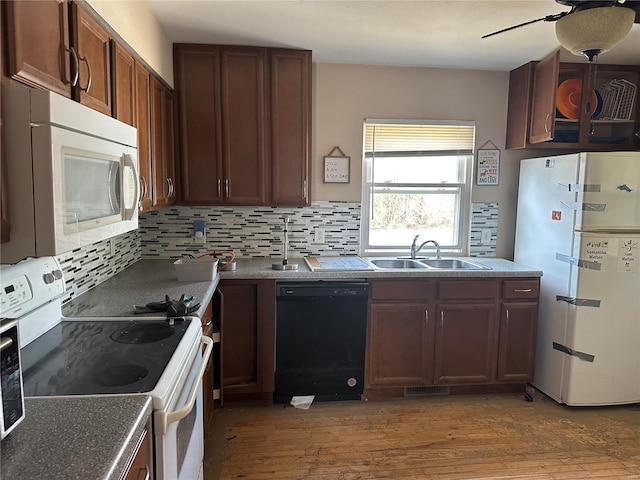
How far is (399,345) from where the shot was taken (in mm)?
2953

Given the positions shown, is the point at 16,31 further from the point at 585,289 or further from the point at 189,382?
the point at 585,289

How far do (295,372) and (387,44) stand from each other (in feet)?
7.15

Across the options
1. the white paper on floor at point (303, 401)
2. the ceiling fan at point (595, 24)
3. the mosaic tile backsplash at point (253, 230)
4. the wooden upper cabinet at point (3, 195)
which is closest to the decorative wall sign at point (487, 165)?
the mosaic tile backsplash at point (253, 230)

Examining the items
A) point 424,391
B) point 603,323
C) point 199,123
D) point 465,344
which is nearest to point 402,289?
point 465,344

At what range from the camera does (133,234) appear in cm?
305

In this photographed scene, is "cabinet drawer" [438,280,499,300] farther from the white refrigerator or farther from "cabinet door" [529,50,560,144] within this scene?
"cabinet door" [529,50,560,144]

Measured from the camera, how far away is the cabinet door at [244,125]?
295 centimetres

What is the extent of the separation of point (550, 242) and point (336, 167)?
1.56m

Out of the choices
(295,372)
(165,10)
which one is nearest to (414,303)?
(295,372)

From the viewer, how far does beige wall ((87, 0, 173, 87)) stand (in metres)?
1.72

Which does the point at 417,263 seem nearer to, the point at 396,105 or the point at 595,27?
the point at 396,105

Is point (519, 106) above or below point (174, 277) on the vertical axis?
above

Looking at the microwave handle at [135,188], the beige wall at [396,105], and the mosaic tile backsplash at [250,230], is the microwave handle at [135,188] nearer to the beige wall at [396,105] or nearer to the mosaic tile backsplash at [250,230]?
the mosaic tile backsplash at [250,230]

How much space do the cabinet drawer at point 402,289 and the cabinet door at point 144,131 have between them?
1447 mm
